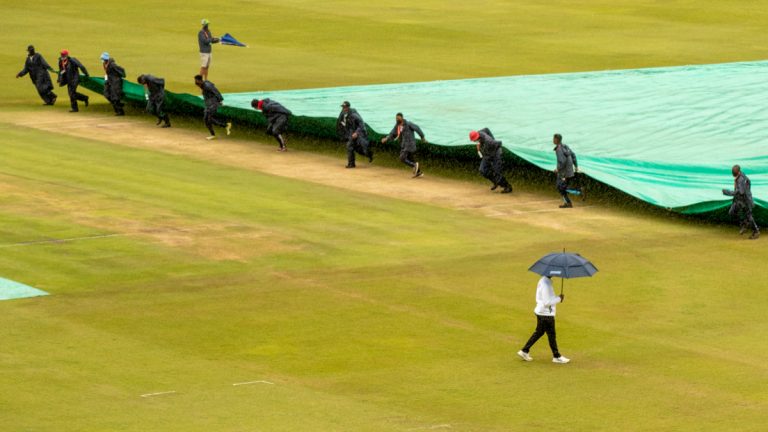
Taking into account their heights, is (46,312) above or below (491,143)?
below

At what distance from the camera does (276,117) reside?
42.8 metres

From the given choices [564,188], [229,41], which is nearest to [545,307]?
[564,188]

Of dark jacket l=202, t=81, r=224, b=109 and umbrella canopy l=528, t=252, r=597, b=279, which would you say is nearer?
umbrella canopy l=528, t=252, r=597, b=279

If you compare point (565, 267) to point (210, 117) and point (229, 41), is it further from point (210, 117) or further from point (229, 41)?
point (229, 41)

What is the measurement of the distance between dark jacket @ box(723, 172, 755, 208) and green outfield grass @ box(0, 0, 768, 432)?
829 mm

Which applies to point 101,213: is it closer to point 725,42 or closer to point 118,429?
point 118,429

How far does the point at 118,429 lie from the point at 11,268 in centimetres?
1006

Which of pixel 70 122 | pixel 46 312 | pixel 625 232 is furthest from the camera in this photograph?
pixel 70 122

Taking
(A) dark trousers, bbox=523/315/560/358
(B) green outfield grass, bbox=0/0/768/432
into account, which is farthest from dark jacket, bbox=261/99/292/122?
(A) dark trousers, bbox=523/315/560/358

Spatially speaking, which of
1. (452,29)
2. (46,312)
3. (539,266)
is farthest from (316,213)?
(452,29)

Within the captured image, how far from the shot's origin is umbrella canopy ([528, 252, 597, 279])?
74.0ft

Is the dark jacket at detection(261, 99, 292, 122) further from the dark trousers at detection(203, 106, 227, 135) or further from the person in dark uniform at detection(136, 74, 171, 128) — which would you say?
the person in dark uniform at detection(136, 74, 171, 128)

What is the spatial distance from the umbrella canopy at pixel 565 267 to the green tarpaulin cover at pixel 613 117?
37.6 ft

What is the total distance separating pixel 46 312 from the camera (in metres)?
26.1
